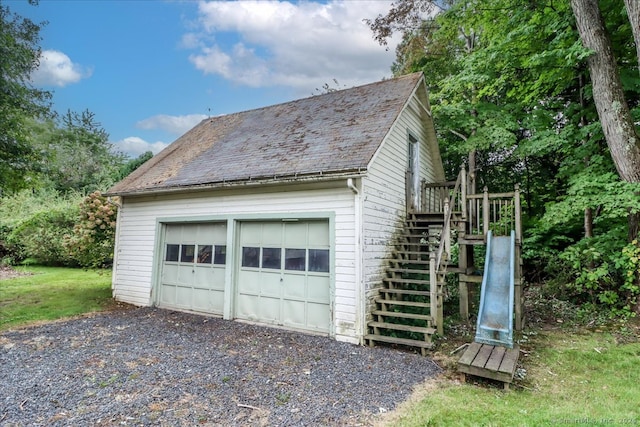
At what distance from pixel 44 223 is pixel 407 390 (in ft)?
59.0

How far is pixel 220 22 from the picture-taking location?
12773mm

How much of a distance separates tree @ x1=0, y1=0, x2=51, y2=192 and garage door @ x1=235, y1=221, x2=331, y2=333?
23.1ft

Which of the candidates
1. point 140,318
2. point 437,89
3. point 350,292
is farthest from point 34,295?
point 437,89

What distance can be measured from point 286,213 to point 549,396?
4731 mm

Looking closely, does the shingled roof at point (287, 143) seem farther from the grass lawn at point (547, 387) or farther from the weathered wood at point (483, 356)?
the grass lawn at point (547, 387)

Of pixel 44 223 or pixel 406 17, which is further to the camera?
pixel 44 223

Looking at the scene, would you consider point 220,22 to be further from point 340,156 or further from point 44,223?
point 44,223

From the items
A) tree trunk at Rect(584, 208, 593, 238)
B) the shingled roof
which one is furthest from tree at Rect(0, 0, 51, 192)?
tree trunk at Rect(584, 208, 593, 238)

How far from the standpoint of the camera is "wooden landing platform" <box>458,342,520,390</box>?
12.6 feet

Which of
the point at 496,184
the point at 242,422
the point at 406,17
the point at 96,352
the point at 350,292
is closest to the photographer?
the point at 242,422

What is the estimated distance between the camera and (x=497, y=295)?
550 cm

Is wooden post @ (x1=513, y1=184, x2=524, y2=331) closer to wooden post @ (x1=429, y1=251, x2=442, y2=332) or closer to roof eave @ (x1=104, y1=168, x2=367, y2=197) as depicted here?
wooden post @ (x1=429, y1=251, x2=442, y2=332)

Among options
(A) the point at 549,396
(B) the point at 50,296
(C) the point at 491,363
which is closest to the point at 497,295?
(C) the point at 491,363

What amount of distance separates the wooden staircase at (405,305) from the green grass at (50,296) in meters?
6.80
